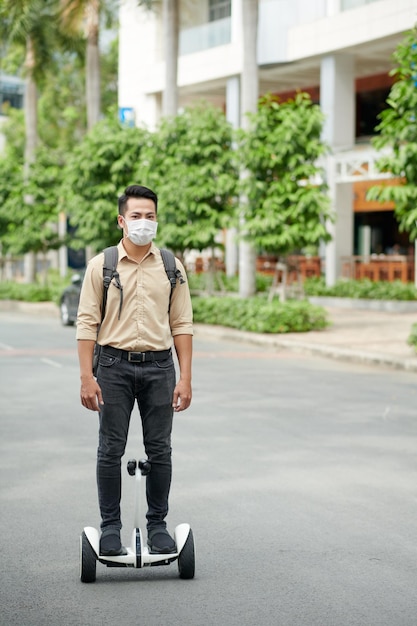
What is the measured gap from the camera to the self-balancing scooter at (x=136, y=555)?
5355 mm

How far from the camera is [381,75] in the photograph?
3831cm

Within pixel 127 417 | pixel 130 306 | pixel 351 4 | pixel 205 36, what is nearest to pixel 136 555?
pixel 127 417

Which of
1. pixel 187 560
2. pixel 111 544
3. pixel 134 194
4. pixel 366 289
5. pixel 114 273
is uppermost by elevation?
pixel 134 194

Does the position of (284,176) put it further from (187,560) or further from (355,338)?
(187,560)

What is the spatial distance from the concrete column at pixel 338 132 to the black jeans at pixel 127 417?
27415 millimetres

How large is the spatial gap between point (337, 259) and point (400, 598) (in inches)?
1114

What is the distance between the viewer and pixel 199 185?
2466 centimetres

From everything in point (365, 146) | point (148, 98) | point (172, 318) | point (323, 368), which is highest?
point (148, 98)

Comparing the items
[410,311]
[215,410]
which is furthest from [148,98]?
[215,410]

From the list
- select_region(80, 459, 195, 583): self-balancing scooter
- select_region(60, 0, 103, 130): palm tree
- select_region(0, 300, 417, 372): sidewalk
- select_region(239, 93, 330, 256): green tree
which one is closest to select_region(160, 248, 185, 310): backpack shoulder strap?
select_region(80, 459, 195, 583): self-balancing scooter

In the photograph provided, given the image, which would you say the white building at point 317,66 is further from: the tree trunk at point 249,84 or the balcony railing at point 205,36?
the tree trunk at point 249,84

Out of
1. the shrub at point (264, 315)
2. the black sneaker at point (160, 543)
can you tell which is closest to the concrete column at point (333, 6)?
the shrub at point (264, 315)

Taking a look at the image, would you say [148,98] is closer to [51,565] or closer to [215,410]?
[215,410]

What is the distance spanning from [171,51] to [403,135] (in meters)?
13.5
